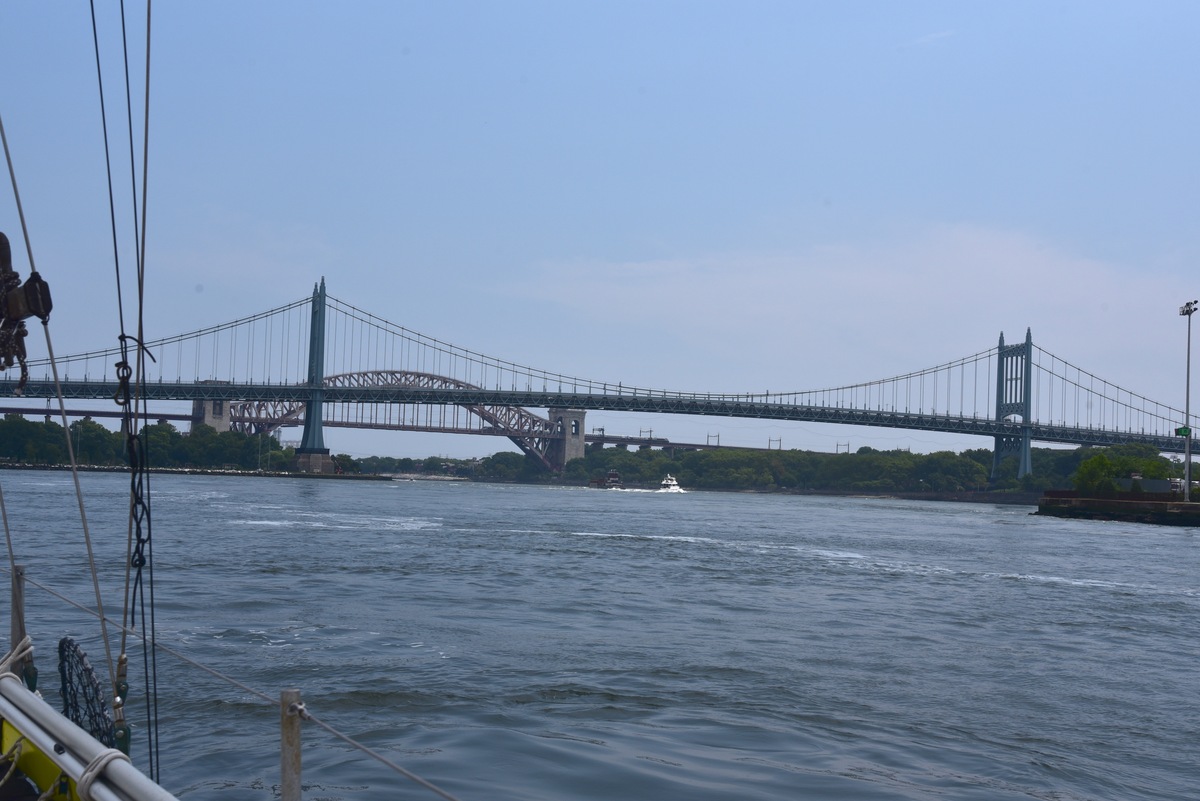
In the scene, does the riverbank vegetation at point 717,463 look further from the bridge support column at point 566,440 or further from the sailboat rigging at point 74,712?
the sailboat rigging at point 74,712

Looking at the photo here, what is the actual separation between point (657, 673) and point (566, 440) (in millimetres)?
100014

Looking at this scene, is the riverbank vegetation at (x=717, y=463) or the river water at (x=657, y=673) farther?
the riverbank vegetation at (x=717, y=463)

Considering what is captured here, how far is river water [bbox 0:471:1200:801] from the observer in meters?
6.37

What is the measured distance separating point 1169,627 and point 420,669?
32.0 feet

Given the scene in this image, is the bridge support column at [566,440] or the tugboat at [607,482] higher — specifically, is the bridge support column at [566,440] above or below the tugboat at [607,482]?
above

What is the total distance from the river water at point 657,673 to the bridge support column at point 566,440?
87.6m

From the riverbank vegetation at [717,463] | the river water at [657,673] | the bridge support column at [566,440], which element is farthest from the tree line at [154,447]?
the river water at [657,673]

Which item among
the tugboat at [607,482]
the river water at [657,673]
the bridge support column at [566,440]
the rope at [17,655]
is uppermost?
the bridge support column at [566,440]

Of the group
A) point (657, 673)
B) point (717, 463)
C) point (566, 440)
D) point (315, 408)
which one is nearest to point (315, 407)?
point (315, 408)

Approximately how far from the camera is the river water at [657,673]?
6.37 m

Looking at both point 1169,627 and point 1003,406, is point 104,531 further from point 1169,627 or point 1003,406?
point 1003,406

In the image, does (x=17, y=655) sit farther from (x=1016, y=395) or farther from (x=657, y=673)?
(x=1016, y=395)

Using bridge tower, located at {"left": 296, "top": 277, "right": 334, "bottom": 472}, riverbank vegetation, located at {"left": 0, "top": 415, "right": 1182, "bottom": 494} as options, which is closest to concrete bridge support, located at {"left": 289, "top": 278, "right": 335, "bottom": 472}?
bridge tower, located at {"left": 296, "top": 277, "right": 334, "bottom": 472}

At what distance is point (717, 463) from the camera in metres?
120
